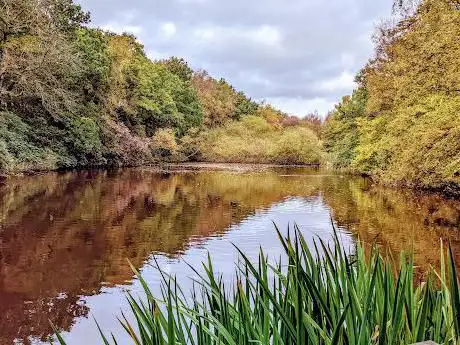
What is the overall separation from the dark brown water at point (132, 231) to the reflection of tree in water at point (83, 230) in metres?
0.02

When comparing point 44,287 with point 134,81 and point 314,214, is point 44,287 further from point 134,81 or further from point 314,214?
point 134,81

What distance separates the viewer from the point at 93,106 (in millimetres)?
34531

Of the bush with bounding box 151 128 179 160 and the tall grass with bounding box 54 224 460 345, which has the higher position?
the bush with bounding box 151 128 179 160

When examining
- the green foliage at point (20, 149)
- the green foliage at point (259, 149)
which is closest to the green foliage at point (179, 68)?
the green foliage at point (259, 149)

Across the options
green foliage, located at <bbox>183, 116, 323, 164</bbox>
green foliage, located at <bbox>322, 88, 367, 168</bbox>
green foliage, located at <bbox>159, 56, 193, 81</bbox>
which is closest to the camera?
green foliage, located at <bbox>322, 88, 367, 168</bbox>

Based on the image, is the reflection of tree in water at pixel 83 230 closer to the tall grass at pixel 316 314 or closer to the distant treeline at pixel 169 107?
the tall grass at pixel 316 314

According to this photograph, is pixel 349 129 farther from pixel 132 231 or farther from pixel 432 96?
pixel 132 231

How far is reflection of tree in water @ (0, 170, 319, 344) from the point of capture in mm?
6578

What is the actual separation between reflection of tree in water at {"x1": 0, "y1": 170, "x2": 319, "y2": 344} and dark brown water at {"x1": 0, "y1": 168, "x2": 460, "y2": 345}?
0.9 inches

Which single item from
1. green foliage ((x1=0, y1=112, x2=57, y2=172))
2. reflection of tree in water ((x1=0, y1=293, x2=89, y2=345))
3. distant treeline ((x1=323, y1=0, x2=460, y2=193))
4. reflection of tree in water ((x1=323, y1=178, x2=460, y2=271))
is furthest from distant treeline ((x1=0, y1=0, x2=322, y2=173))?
reflection of tree in water ((x1=0, y1=293, x2=89, y2=345))

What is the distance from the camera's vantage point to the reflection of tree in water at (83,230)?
6578 millimetres

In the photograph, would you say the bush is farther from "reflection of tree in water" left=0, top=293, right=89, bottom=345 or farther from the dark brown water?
"reflection of tree in water" left=0, top=293, right=89, bottom=345

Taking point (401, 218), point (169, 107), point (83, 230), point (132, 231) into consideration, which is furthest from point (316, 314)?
point (169, 107)

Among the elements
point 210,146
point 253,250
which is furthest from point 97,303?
point 210,146
